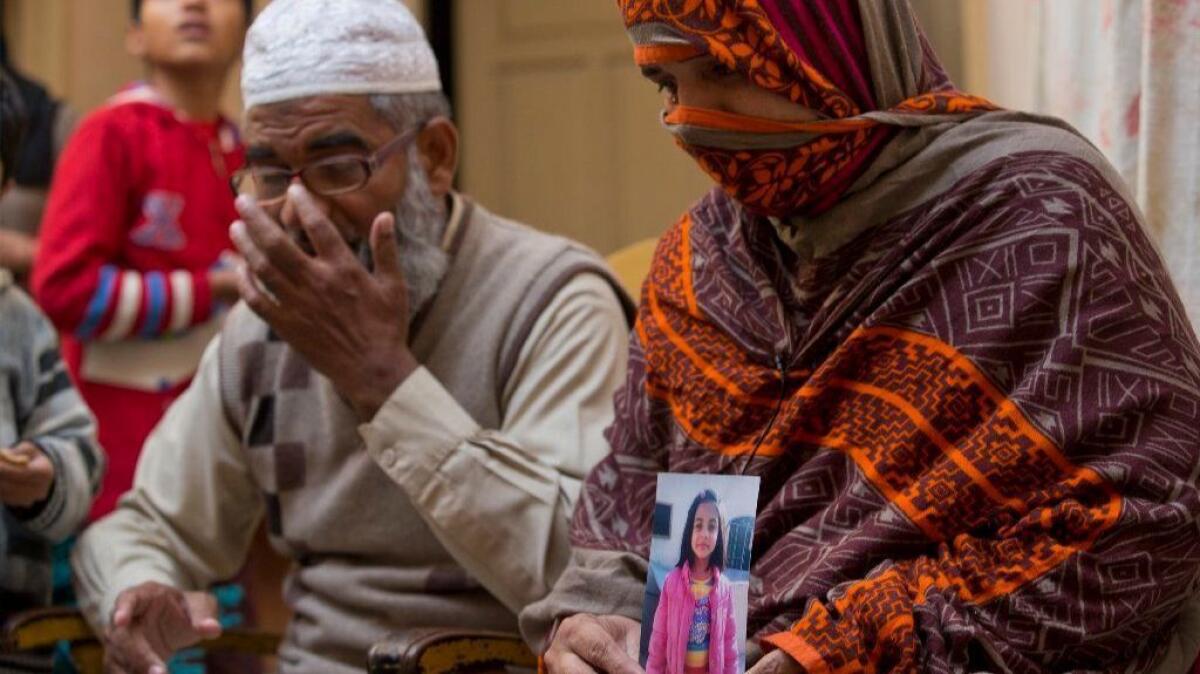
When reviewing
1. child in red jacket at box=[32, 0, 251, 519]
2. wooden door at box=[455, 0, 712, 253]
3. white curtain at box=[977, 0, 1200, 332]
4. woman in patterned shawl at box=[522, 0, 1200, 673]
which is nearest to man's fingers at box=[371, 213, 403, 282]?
woman in patterned shawl at box=[522, 0, 1200, 673]

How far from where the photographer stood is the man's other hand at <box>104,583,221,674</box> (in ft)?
8.95

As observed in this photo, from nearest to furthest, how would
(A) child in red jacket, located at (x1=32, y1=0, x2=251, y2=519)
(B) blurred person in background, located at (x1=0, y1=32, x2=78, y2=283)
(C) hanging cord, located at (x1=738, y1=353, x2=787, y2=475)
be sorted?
(C) hanging cord, located at (x1=738, y1=353, x2=787, y2=475)
(A) child in red jacket, located at (x1=32, y1=0, x2=251, y2=519)
(B) blurred person in background, located at (x1=0, y1=32, x2=78, y2=283)

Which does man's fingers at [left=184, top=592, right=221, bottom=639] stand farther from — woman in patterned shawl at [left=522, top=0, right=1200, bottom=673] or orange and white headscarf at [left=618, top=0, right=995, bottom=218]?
orange and white headscarf at [left=618, top=0, right=995, bottom=218]

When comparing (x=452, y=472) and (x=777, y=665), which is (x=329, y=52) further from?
(x=777, y=665)

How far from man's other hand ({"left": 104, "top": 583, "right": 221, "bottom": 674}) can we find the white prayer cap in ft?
2.72

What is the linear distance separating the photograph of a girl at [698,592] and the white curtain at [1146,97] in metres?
0.88

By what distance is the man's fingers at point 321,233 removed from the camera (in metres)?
2.64

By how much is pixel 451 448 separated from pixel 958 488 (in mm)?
886

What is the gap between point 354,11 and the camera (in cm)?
282

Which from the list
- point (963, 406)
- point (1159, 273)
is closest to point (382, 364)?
point (963, 406)

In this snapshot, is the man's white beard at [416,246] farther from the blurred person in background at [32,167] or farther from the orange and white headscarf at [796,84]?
the blurred person in background at [32,167]

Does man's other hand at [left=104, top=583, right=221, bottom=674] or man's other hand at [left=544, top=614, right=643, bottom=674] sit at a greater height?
man's other hand at [left=544, top=614, right=643, bottom=674]

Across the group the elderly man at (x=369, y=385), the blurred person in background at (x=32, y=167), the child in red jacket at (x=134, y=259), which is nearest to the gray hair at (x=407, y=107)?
the elderly man at (x=369, y=385)

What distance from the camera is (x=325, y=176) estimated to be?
2.72 meters
